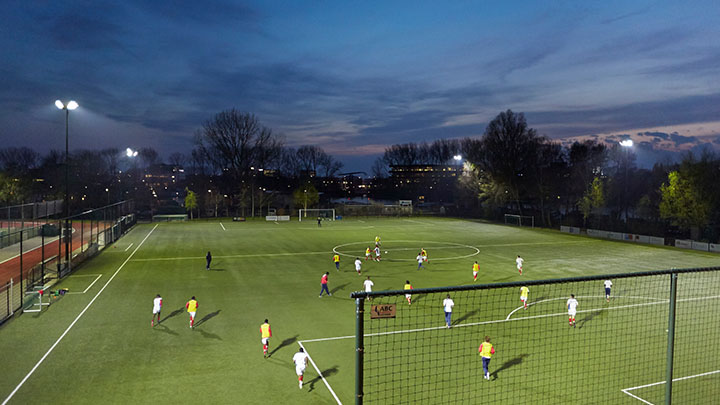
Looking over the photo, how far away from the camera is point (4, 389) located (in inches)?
491

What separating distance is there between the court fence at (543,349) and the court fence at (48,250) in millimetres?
17167

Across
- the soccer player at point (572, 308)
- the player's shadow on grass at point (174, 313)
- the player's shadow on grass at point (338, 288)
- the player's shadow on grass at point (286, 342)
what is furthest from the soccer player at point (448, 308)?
the player's shadow on grass at point (174, 313)

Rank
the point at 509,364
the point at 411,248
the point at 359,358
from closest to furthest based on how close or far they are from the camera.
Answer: the point at 359,358 < the point at 509,364 < the point at 411,248

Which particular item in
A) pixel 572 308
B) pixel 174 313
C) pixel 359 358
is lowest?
pixel 174 313

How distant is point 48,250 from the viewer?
41.8 metres

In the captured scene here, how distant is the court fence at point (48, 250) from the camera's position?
22.1m

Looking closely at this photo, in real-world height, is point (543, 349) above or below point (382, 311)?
below

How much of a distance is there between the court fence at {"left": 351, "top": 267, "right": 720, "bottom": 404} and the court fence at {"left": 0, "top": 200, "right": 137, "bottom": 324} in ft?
56.3

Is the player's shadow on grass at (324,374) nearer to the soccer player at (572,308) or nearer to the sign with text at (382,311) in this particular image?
the sign with text at (382,311)

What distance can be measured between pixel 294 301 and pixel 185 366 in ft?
28.4

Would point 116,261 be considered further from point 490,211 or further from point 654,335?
point 490,211

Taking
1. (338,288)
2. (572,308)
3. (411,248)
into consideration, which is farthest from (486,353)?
(411,248)

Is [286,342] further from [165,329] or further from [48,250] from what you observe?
[48,250]

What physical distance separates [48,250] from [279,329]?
3569 centimetres
